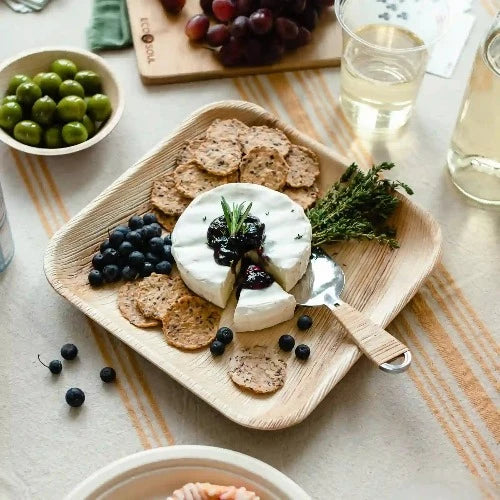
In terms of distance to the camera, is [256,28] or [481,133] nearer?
[481,133]

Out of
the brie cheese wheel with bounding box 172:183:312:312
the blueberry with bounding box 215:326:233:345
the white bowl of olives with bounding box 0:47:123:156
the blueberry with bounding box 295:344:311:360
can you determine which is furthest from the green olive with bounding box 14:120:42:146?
the blueberry with bounding box 295:344:311:360

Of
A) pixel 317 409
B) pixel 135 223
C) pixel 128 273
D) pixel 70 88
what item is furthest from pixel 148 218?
pixel 317 409

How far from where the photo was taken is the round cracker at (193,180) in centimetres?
165

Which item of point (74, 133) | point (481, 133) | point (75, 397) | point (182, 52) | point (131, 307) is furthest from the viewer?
point (182, 52)

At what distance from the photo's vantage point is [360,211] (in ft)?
5.33

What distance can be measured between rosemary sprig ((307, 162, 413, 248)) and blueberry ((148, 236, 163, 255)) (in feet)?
0.96

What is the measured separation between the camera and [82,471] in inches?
52.9

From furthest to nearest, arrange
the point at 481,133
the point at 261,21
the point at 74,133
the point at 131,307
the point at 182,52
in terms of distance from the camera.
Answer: the point at 182,52 < the point at 261,21 < the point at 74,133 < the point at 481,133 < the point at 131,307

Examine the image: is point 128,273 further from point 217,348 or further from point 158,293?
point 217,348

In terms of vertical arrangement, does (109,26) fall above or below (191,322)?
above

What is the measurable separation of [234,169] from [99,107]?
0.32m

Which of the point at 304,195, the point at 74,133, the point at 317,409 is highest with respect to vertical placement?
the point at 74,133

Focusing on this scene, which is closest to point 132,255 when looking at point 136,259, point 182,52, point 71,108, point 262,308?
point 136,259

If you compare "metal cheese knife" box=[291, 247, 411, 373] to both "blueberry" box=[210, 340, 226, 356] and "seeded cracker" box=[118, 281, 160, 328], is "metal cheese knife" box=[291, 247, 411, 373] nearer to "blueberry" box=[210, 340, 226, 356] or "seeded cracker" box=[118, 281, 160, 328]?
"blueberry" box=[210, 340, 226, 356]
